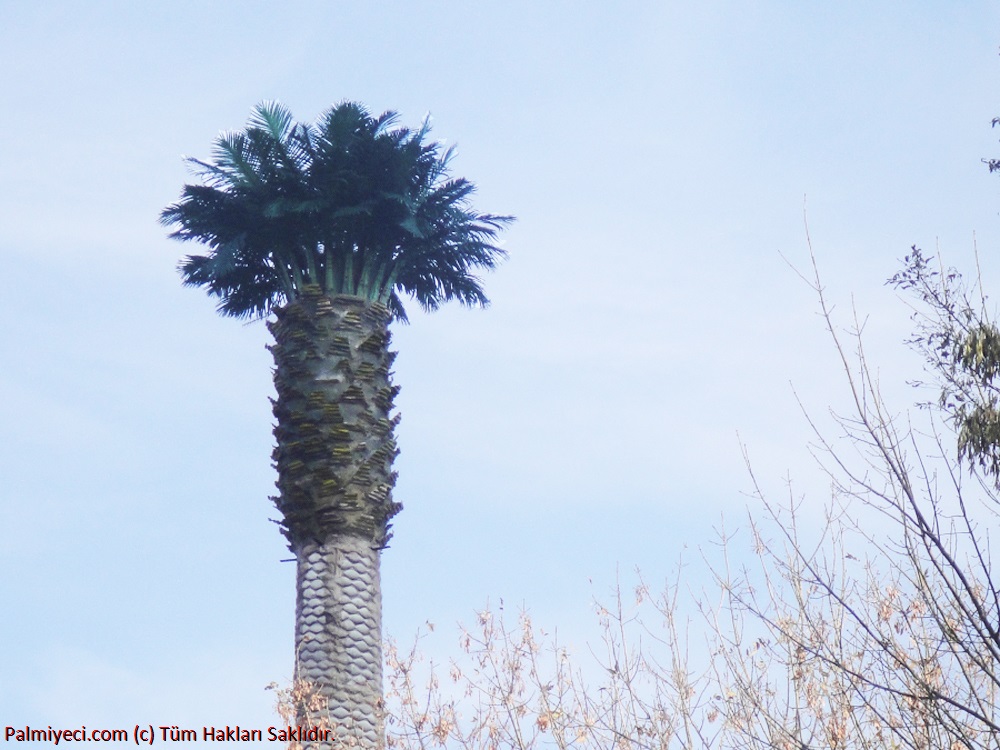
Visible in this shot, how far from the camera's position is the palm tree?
45.1 feet

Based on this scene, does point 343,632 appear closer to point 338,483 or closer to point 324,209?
point 338,483

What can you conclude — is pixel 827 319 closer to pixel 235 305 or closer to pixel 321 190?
pixel 321 190

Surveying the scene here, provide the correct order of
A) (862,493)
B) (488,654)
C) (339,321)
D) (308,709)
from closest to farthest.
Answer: (862,493) < (488,654) < (308,709) < (339,321)

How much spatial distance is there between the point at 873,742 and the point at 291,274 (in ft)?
31.2

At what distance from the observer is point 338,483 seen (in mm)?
14273

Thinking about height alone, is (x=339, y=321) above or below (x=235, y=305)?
below

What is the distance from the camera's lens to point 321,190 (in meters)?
16.0

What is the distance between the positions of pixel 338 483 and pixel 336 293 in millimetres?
2475

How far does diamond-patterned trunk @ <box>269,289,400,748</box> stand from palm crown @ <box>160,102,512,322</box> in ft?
2.34

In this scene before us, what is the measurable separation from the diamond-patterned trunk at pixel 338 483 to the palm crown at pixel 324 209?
712mm

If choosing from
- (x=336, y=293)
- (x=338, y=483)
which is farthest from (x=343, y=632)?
(x=336, y=293)

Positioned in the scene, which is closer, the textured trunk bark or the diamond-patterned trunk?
the textured trunk bark

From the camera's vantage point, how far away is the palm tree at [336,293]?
13742mm

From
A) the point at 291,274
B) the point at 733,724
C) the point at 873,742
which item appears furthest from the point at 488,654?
the point at 291,274
